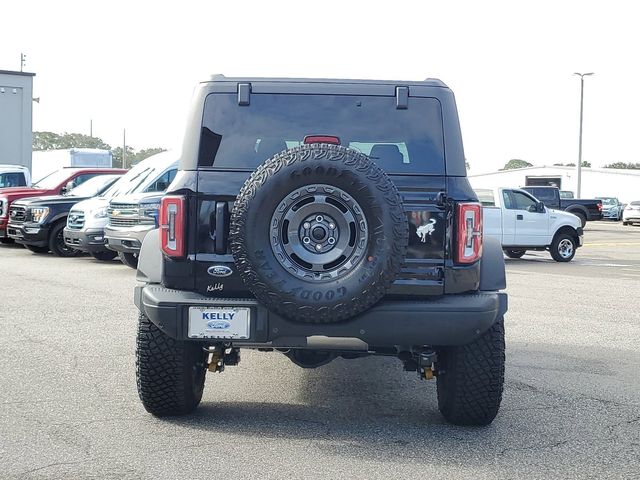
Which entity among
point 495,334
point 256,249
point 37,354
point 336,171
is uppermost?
point 336,171

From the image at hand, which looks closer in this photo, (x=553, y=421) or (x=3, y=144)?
(x=553, y=421)

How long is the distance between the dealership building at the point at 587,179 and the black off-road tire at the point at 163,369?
61486mm

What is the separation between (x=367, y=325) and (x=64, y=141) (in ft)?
370

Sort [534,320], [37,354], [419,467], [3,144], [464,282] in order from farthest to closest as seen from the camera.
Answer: [3,144] < [534,320] < [37,354] < [464,282] < [419,467]

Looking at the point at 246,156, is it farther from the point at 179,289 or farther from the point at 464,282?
the point at 464,282

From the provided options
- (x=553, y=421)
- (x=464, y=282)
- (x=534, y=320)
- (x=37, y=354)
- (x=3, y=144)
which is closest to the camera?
(x=464, y=282)

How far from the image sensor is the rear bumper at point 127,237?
1398 centimetres

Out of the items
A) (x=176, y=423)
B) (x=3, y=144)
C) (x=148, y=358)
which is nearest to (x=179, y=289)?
(x=148, y=358)

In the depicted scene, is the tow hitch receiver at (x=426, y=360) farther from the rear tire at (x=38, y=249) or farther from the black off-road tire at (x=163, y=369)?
the rear tire at (x=38, y=249)

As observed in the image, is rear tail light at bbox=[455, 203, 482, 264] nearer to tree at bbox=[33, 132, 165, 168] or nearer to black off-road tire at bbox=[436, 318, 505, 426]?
black off-road tire at bbox=[436, 318, 505, 426]

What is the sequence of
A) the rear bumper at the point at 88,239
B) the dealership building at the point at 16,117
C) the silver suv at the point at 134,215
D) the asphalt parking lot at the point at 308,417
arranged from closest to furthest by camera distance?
the asphalt parking lot at the point at 308,417, the silver suv at the point at 134,215, the rear bumper at the point at 88,239, the dealership building at the point at 16,117

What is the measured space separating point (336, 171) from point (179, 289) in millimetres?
1169

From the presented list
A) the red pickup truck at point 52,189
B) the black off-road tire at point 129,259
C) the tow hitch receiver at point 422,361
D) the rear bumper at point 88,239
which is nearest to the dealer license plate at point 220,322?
the tow hitch receiver at point 422,361

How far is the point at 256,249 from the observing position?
4965mm
